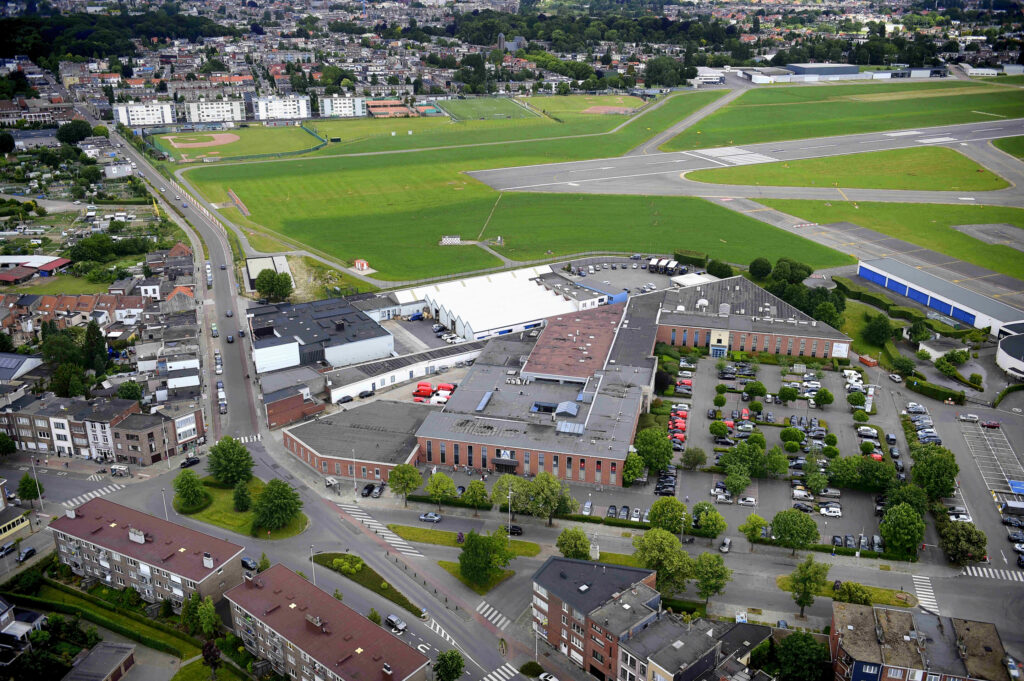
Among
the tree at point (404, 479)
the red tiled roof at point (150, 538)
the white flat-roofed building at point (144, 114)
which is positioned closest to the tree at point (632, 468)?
the tree at point (404, 479)

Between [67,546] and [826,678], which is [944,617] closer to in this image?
[826,678]

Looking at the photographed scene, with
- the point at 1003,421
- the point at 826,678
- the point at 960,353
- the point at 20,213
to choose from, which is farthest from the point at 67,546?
the point at 20,213

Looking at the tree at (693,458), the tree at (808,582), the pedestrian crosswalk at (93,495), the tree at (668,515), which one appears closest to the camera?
the tree at (808,582)

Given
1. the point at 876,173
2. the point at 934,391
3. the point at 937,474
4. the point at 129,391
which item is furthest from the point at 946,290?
the point at 129,391

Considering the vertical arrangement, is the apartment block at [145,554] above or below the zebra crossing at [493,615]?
above

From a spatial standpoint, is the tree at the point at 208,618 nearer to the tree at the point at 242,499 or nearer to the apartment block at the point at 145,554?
the apartment block at the point at 145,554

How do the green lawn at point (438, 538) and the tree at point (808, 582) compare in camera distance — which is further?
the green lawn at point (438, 538)
